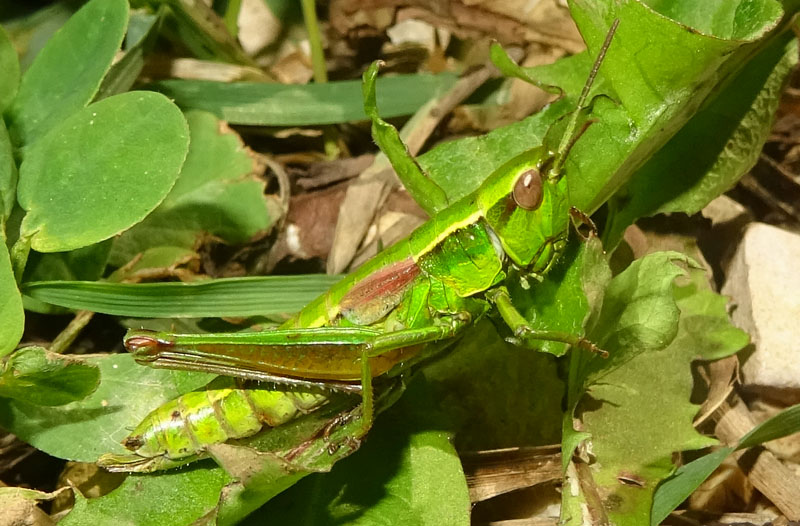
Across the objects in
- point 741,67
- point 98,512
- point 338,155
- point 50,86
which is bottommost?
point 98,512

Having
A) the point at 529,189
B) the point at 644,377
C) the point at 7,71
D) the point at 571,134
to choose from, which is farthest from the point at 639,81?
the point at 7,71

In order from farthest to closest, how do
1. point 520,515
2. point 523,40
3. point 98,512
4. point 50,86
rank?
point 523,40
point 50,86
point 520,515
point 98,512

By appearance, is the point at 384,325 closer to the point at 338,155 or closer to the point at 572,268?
the point at 572,268

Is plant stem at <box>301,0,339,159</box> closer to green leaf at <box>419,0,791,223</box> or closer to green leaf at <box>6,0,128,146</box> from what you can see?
green leaf at <box>6,0,128,146</box>

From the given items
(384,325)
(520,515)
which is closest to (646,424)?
(520,515)

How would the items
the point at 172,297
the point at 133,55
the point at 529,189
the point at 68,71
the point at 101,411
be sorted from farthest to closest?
1. the point at 133,55
2. the point at 68,71
3. the point at 172,297
4. the point at 101,411
5. the point at 529,189

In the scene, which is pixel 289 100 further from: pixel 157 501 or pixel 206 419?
pixel 157 501

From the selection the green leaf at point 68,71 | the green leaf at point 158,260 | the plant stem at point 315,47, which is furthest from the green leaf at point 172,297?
the plant stem at point 315,47
